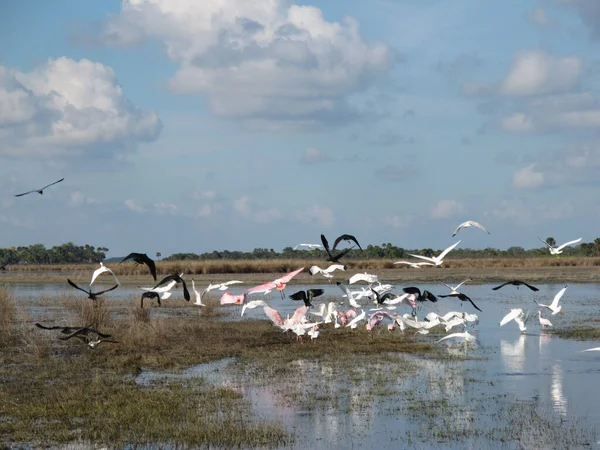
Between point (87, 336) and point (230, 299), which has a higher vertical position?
point (230, 299)

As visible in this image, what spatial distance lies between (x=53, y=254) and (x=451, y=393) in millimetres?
87302

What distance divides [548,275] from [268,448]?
38002 mm

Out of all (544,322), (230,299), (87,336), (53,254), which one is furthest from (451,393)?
(53,254)

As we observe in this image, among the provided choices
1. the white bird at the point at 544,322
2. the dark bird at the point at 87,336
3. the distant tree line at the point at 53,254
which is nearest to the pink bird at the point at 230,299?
the dark bird at the point at 87,336

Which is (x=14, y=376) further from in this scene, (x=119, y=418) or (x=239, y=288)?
(x=239, y=288)

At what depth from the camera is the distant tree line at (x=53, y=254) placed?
304 feet

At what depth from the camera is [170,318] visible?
22547 millimetres

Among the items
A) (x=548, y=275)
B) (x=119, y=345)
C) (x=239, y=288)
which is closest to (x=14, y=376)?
(x=119, y=345)

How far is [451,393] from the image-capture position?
1148 cm

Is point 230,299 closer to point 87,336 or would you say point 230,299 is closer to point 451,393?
point 87,336

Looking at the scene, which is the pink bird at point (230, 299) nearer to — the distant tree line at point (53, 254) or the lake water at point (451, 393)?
the lake water at point (451, 393)

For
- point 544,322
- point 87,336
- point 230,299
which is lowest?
point 87,336

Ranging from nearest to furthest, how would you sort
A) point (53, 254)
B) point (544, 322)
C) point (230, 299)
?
point (230, 299)
point (544, 322)
point (53, 254)

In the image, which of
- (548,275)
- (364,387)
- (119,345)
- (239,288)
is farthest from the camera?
(548,275)
